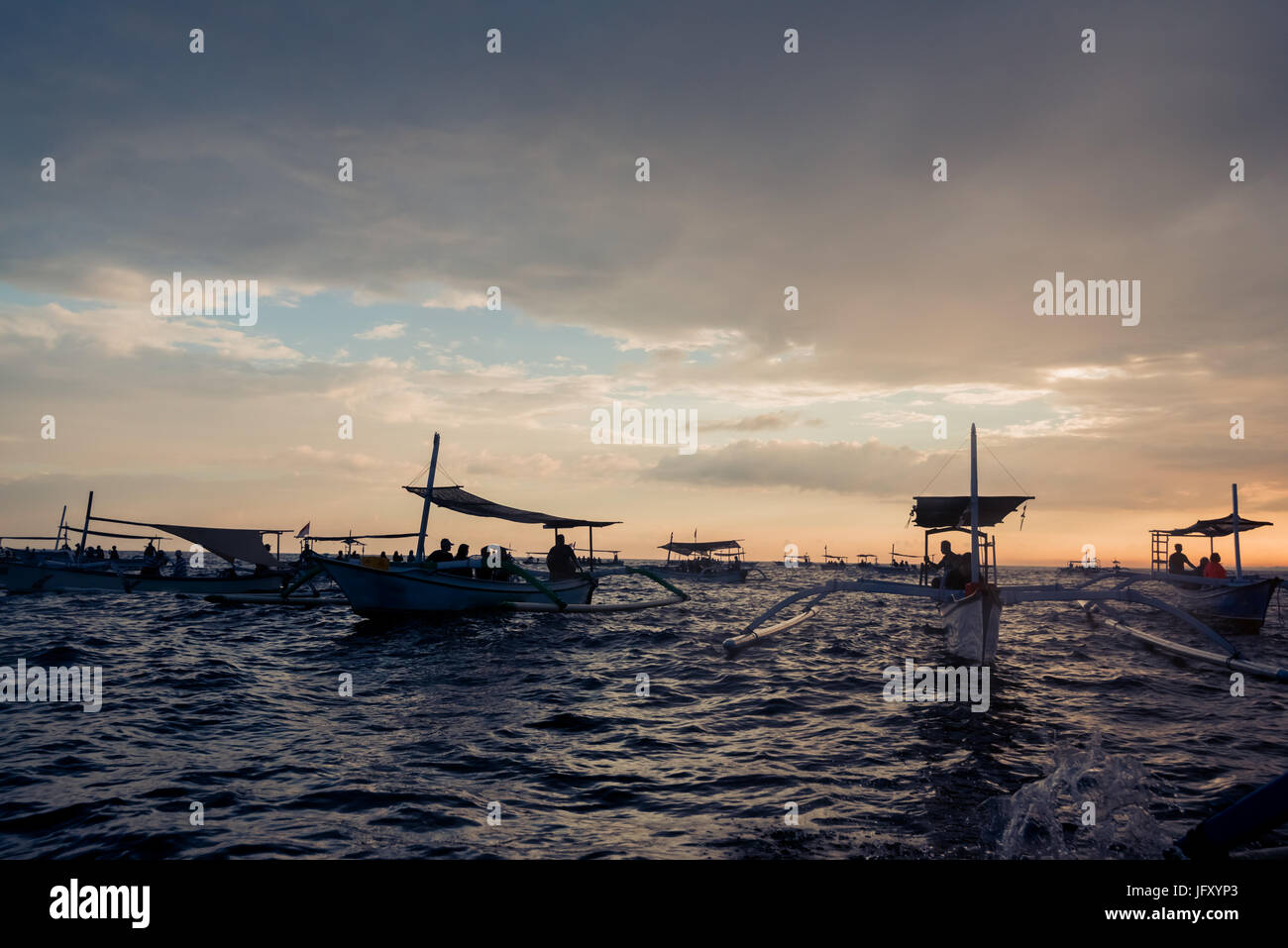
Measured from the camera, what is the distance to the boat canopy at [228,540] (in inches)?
1181

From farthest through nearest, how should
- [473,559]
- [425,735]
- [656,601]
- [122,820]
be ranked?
1. [656,601]
2. [473,559]
3. [425,735]
4. [122,820]

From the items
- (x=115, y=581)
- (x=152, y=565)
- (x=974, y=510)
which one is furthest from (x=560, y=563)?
(x=152, y=565)

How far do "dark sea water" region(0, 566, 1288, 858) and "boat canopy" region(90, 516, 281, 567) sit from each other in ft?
45.8

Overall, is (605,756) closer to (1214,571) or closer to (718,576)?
(1214,571)

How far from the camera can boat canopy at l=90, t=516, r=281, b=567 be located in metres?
30.0

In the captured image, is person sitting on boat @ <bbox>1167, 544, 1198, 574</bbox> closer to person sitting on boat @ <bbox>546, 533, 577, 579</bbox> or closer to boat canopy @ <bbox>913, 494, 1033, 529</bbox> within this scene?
boat canopy @ <bbox>913, 494, 1033, 529</bbox>

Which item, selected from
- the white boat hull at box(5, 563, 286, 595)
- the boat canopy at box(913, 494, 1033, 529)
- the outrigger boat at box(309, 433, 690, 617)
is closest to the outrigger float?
the boat canopy at box(913, 494, 1033, 529)

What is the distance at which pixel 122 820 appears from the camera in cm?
597

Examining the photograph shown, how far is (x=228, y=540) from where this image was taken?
3241 cm

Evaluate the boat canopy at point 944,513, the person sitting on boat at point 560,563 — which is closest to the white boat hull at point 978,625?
the boat canopy at point 944,513
